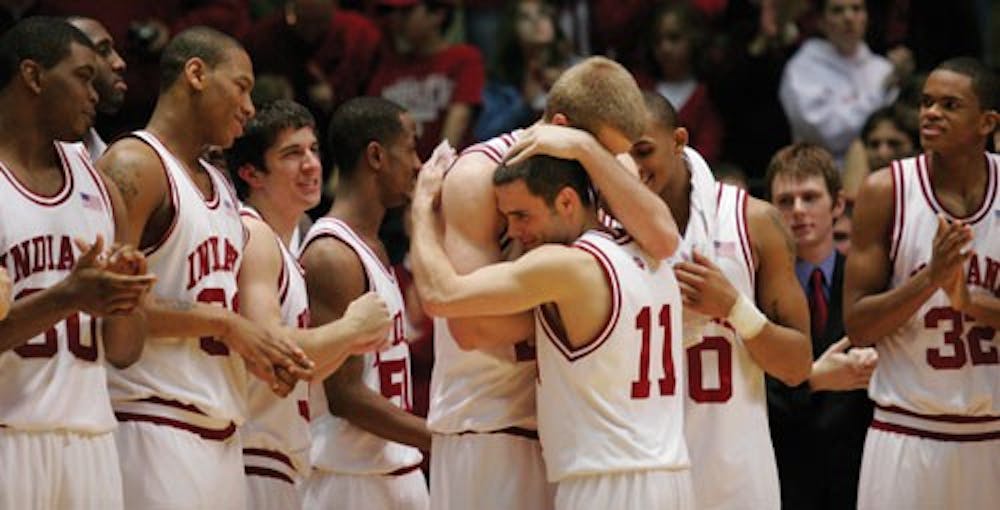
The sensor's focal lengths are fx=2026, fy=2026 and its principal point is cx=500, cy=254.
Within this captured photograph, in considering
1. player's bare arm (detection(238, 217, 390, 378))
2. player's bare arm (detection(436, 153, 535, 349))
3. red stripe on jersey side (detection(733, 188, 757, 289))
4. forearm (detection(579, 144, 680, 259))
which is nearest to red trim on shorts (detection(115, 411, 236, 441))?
player's bare arm (detection(238, 217, 390, 378))

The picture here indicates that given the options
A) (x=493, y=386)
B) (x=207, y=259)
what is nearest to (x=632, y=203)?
(x=493, y=386)

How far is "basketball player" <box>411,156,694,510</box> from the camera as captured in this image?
22.7 ft

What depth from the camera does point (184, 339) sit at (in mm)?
7414

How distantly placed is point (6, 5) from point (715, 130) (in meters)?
4.37

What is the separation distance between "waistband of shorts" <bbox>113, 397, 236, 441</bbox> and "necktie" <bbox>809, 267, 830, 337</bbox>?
346 centimetres

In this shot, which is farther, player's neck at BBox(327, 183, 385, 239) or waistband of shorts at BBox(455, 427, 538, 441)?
player's neck at BBox(327, 183, 385, 239)

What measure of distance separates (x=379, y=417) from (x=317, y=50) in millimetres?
4956

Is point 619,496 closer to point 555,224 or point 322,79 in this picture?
point 555,224

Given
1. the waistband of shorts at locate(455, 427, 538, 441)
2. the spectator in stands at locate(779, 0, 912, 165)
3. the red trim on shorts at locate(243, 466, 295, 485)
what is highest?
the spectator in stands at locate(779, 0, 912, 165)

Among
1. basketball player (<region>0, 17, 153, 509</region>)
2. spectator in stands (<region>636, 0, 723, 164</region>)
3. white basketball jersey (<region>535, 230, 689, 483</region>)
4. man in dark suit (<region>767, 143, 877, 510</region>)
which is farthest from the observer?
spectator in stands (<region>636, 0, 723, 164</region>)

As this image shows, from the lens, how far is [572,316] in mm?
6965

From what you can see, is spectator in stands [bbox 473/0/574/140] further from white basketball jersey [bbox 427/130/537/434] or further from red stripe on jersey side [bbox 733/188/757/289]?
white basketball jersey [bbox 427/130/537/434]

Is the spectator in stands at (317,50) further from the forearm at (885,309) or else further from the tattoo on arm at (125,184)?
the tattoo on arm at (125,184)

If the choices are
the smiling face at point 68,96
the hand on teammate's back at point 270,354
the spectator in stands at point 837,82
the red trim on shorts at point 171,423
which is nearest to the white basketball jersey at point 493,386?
the hand on teammate's back at point 270,354
